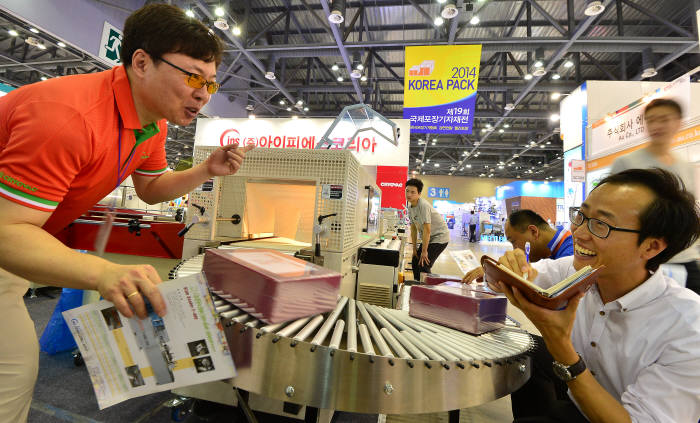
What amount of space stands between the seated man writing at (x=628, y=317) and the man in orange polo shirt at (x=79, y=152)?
96 cm

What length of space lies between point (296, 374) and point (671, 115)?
8.86 ft

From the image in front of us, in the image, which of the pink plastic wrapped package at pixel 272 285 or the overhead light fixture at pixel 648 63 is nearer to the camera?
the pink plastic wrapped package at pixel 272 285

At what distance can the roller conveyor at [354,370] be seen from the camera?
0.56m

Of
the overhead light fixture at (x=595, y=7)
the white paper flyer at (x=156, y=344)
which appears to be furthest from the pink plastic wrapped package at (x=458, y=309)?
the overhead light fixture at (x=595, y=7)

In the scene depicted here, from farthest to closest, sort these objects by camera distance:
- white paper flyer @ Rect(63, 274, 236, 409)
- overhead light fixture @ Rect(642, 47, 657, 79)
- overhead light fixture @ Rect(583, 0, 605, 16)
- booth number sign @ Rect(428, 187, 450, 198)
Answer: booth number sign @ Rect(428, 187, 450, 198) → overhead light fixture @ Rect(642, 47, 657, 79) → overhead light fixture @ Rect(583, 0, 605, 16) → white paper flyer @ Rect(63, 274, 236, 409)

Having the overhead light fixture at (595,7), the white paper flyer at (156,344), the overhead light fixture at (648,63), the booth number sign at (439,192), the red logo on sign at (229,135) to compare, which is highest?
the overhead light fixture at (648,63)

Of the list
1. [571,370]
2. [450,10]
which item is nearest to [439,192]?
[450,10]

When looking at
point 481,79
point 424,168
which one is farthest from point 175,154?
point 481,79

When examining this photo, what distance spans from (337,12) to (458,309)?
5564mm

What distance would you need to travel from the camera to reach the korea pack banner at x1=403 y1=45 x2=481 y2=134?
5.19m

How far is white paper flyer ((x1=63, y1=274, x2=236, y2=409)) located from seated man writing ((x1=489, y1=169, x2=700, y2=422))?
0.68 meters

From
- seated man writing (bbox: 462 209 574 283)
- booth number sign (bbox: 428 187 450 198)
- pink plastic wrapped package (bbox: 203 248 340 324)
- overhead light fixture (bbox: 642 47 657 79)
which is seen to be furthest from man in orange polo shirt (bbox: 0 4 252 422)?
booth number sign (bbox: 428 187 450 198)

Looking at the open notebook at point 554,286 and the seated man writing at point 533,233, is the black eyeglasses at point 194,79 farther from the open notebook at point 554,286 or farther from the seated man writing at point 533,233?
the seated man writing at point 533,233

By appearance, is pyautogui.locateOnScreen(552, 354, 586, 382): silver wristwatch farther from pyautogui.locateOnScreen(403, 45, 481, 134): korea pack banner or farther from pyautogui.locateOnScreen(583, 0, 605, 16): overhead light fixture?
pyautogui.locateOnScreen(583, 0, 605, 16): overhead light fixture
